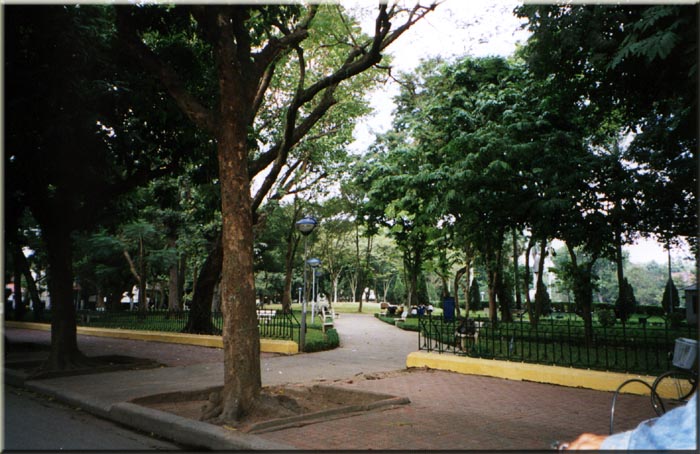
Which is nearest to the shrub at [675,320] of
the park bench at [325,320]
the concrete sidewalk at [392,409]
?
the park bench at [325,320]

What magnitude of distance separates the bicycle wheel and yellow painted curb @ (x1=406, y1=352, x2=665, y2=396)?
140 millimetres

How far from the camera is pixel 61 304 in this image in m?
11.6

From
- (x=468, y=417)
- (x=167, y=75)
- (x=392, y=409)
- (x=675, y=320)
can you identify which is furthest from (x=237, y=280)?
(x=675, y=320)

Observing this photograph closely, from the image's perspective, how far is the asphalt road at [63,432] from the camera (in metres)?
6.01

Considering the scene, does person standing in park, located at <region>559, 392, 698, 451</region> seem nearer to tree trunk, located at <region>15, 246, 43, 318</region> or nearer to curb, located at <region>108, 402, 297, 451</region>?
curb, located at <region>108, 402, 297, 451</region>

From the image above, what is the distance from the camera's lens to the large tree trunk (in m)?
11.3

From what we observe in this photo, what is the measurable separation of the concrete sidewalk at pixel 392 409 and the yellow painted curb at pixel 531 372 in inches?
7.7

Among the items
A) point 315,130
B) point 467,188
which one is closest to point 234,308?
point 467,188

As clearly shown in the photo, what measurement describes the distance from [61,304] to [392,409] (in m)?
8.06

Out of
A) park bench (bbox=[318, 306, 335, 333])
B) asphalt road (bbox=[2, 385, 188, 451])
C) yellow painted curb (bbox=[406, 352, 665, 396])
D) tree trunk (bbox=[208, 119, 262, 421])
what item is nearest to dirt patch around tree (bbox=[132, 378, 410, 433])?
tree trunk (bbox=[208, 119, 262, 421])

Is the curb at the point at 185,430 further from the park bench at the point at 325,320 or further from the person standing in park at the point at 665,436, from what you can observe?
the park bench at the point at 325,320

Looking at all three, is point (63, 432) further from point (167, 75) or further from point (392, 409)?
point (167, 75)

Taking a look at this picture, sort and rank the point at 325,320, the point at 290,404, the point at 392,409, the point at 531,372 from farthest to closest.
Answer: the point at 325,320 < the point at 531,372 < the point at 392,409 < the point at 290,404

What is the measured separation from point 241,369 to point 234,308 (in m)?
0.78
